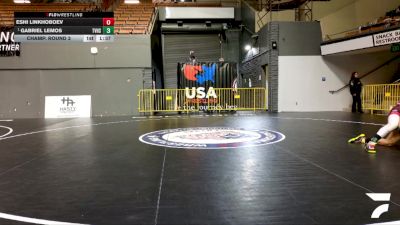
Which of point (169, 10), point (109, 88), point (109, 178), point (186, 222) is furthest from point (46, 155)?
point (169, 10)

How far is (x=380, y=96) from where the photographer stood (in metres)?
16.5

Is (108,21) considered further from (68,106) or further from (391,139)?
(391,139)

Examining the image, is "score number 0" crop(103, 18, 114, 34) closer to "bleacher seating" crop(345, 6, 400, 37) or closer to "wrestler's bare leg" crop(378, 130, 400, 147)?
"bleacher seating" crop(345, 6, 400, 37)

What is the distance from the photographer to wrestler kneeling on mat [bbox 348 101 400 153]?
20.9 ft

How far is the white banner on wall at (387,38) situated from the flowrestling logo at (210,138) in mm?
7926

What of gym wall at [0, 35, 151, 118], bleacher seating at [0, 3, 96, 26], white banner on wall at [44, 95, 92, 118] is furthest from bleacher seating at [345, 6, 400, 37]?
bleacher seating at [0, 3, 96, 26]

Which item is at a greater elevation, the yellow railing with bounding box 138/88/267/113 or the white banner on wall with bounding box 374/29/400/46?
the white banner on wall with bounding box 374/29/400/46

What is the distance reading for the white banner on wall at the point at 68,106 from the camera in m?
17.5

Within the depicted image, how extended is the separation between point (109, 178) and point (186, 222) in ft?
6.25
